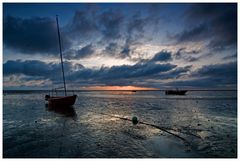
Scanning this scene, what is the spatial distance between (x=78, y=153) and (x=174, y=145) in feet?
20.8

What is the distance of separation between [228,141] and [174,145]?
4.56m

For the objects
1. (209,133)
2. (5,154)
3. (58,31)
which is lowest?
(209,133)

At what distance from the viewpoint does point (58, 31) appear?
34719mm

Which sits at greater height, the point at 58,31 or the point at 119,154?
the point at 58,31

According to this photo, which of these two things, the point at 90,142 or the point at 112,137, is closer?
the point at 90,142

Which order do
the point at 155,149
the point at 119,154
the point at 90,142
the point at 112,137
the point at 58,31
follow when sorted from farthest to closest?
1. the point at 58,31
2. the point at 112,137
3. the point at 90,142
4. the point at 155,149
5. the point at 119,154

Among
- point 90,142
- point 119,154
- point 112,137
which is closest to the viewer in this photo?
point 119,154

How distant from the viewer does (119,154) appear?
10.5 m

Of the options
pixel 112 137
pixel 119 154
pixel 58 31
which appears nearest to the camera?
pixel 119 154

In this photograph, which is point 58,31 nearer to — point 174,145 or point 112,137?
point 112,137

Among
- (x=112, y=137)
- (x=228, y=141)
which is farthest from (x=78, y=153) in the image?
(x=228, y=141)

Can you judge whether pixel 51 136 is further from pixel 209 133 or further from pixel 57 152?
pixel 209 133

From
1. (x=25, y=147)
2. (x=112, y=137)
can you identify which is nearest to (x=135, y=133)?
(x=112, y=137)

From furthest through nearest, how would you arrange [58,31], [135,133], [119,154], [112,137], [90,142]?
[58,31], [135,133], [112,137], [90,142], [119,154]
